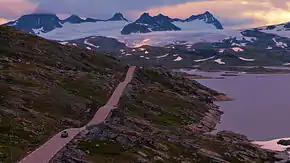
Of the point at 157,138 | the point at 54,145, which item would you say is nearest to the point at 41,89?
the point at 157,138

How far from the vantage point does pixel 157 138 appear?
8325 cm

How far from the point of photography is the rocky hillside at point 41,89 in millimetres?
72488

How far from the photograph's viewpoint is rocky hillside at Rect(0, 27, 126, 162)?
72488 millimetres

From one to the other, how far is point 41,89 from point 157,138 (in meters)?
35.5

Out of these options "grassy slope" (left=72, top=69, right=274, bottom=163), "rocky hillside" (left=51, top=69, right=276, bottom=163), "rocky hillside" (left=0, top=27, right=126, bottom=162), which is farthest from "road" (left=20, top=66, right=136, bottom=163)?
"grassy slope" (left=72, top=69, right=274, bottom=163)

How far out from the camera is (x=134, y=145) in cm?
7319

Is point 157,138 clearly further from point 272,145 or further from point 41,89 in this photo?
point 272,145

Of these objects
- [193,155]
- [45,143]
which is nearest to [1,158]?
[45,143]

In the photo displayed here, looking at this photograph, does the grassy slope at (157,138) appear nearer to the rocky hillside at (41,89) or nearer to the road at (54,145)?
the road at (54,145)

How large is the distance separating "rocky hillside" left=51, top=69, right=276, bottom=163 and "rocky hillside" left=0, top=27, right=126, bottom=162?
21.7 feet

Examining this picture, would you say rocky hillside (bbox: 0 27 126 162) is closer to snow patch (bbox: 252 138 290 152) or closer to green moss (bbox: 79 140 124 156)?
green moss (bbox: 79 140 124 156)

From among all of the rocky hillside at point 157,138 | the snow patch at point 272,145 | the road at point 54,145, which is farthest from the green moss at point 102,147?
the snow patch at point 272,145

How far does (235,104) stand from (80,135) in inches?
5031

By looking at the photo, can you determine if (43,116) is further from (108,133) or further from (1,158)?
(1,158)
